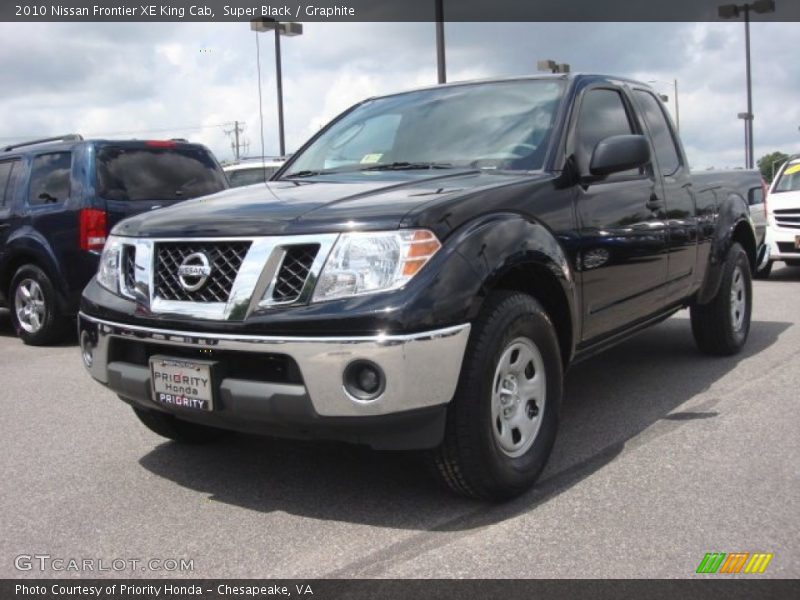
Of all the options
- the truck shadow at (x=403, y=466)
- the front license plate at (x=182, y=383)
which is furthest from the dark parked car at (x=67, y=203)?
the front license plate at (x=182, y=383)

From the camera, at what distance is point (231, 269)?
317cm

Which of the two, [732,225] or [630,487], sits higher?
[732,225]

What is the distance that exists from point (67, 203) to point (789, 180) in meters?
9.81

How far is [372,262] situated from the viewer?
302cm

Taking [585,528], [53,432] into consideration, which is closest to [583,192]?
[585,528]

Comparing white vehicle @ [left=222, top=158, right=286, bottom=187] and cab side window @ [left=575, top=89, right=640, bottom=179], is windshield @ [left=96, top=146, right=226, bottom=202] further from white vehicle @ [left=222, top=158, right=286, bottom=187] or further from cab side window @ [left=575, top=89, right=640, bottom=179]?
white vehicle @ [left=222, top=158, right=286, bottom=187]

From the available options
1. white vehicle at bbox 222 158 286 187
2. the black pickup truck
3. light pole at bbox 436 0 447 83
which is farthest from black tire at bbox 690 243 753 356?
white vehicle at bbox 222 158 286 187

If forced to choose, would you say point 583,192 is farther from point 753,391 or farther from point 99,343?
point 99,343

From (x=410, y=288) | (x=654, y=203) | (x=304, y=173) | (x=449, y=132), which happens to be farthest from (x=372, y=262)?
(x=654, y=203)

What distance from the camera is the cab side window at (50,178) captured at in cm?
753

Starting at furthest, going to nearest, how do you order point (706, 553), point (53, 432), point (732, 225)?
point (732, 225)
point (53, 432)
point (706, 553)

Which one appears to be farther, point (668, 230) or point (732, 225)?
point (732, 225)

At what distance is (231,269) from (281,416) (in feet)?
1.92

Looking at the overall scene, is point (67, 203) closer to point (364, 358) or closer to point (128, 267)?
point (128, 267)
